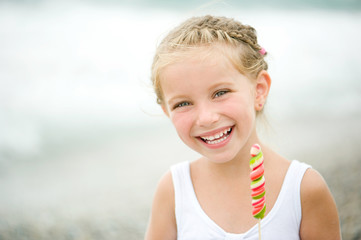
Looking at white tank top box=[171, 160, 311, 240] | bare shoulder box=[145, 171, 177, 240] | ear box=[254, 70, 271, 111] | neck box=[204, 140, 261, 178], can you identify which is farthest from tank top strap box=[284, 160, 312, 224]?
bare shoulder box=[145, 171, 177, 240]

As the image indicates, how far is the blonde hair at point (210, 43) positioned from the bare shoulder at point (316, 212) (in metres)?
Result: 0.63

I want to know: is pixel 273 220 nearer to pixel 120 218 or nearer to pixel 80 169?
pixel 120 218

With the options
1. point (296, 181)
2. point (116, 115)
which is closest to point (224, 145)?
point (296, 181)

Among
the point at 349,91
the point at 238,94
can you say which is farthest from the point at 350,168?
the point at 238,94

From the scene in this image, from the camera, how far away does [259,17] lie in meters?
6.29

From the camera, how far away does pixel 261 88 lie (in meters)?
1.92

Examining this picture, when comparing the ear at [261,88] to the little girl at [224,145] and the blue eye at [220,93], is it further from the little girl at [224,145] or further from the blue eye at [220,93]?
the blue eye at [220,93]

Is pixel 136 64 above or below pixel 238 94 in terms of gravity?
above

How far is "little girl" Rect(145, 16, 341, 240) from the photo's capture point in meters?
1.68

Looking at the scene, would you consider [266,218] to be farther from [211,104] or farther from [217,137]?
[211,104]

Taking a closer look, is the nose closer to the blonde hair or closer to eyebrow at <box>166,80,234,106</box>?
eyebrow at <box>166,80,234,106</box>

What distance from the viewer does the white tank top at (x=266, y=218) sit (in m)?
1.77

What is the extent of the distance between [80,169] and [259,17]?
402 centimetres

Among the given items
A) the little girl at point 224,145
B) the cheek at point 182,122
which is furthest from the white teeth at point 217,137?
the cheek at point 182,122
